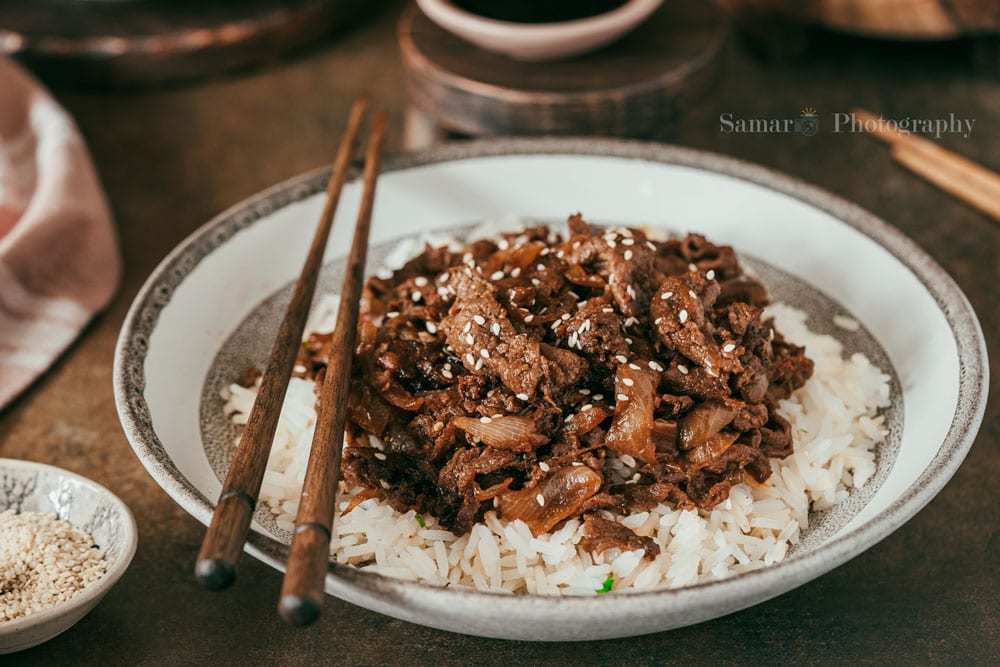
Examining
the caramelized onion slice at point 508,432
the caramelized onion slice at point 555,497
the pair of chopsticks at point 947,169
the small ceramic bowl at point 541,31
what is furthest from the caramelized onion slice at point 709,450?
the pair of chopsticks at point 947,169

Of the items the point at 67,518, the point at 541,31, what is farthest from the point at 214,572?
the point at 541,31

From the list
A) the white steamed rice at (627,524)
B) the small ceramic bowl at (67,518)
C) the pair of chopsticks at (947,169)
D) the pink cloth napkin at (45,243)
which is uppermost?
the pair of chopsticks at (947,169)

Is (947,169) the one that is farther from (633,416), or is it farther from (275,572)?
(275,572)

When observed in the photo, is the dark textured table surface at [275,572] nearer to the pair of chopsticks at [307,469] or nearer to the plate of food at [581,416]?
the plate of food at [581,416]

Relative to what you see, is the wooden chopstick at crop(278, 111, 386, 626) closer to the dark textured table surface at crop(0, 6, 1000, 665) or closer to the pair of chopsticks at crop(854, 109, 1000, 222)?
the dark textured table surface at crop(0, 6, 1000, 665)

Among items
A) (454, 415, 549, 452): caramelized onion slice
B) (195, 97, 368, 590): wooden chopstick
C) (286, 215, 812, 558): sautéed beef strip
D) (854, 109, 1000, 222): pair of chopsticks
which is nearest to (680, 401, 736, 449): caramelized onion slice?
(286, 215, 812, 558): sautéed beef strip

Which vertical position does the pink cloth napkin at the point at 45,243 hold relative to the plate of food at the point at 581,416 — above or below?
below

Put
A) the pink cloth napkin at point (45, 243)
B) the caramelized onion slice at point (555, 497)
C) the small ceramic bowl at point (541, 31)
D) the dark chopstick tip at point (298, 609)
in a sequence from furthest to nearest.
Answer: the small ceramic bowl at point (541, 31)
the pink cloth napkin at point (45, 243)
the caramelized onion slice at point (555, 497)
the dark chopstick tip at point (298, 609)
